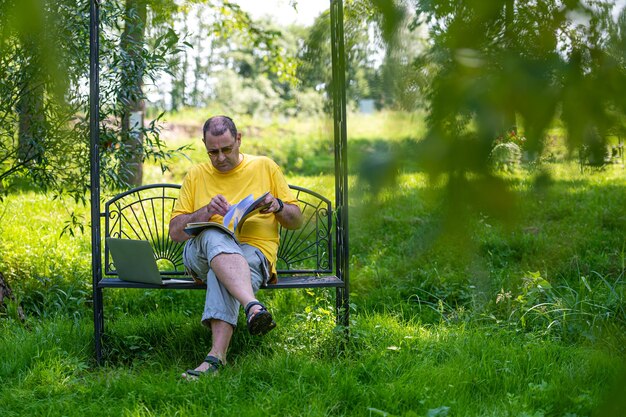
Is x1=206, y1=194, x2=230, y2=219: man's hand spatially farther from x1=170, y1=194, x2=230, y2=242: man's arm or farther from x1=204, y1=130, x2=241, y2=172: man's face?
x1=204, y1=130, x2=241, y2=172: man's face

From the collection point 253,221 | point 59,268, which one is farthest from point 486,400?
point 59,268

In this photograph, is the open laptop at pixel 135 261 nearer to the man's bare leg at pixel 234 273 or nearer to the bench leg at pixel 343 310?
the man's bare leg at pixel 234 273

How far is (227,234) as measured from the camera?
3.38 metres

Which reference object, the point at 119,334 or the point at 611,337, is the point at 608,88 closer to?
the point at 611,337

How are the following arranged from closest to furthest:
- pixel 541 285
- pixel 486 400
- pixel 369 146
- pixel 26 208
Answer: pixel 369 146, pixel 486 400, pixel 541 285, pixel 26 208

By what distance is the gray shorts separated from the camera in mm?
3242

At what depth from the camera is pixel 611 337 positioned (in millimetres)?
1731

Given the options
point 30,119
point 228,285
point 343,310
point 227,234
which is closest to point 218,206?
point 227,234

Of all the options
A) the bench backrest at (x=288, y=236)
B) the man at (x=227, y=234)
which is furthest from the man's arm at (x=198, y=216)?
the bench backrest at (x=288, y=236)

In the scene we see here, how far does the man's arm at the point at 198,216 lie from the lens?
11.0 feet

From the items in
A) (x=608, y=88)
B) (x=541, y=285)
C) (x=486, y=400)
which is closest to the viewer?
(x=608, y=88)

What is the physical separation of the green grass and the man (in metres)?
0.19

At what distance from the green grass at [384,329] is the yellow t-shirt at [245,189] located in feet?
1.36

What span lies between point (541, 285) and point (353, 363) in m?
1.01
